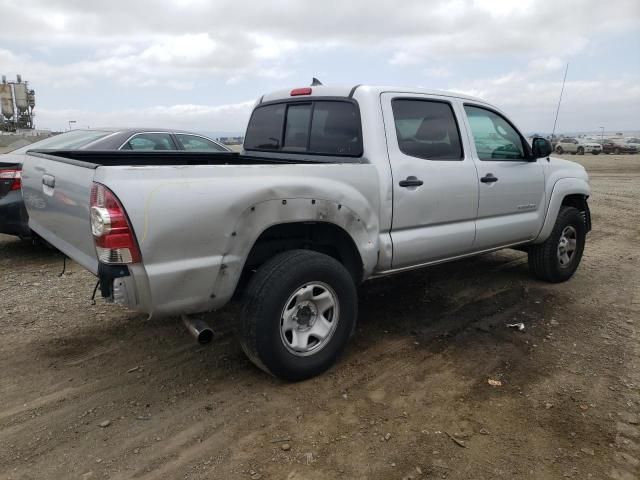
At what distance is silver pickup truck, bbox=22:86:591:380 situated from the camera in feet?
8.61

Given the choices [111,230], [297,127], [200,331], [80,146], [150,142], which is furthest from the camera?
[150,142]

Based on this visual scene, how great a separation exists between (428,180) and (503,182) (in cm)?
105

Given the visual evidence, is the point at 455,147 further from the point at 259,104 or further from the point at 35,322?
the point at 35,322

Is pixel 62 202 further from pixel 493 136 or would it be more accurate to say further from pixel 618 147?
pixel 618 147

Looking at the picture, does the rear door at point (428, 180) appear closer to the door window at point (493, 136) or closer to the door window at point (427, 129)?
the door window at point (427, 129)

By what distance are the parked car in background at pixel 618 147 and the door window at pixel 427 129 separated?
138 feet

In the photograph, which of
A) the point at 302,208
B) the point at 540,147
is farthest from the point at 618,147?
the point at 302,208

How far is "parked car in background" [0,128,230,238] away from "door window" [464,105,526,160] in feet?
12.0

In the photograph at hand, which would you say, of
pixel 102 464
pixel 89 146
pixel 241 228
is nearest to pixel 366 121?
pixel 241 228

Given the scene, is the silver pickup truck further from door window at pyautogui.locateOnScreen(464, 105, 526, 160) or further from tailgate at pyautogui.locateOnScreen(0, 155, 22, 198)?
tailgate at pyautogui.locateOnScreen(0, 155, 22, 198)

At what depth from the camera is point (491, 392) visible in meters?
3.22

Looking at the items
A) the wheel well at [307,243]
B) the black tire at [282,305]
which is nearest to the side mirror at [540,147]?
the wheel well at [307,243]

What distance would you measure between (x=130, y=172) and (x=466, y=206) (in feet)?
8.81

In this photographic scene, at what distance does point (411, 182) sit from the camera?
370cm
